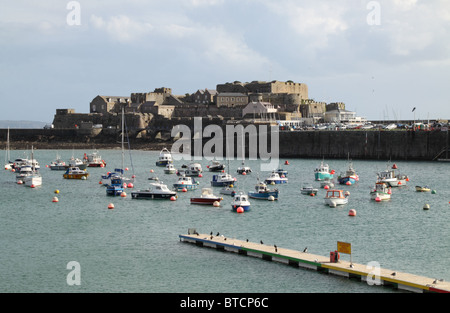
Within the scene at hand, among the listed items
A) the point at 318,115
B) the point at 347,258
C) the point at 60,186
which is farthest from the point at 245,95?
the point at 347,258

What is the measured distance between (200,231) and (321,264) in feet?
34.3

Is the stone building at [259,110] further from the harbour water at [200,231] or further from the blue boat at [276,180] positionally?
the harbour water at [200,231]

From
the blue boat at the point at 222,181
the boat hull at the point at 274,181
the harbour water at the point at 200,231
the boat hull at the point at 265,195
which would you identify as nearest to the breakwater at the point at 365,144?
the harbour water at the point at 200,231

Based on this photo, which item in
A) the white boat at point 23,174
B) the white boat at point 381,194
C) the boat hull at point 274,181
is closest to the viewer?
the white boat at point 381,194

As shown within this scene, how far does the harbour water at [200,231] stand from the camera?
26734mm

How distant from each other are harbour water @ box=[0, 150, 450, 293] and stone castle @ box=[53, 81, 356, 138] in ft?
223

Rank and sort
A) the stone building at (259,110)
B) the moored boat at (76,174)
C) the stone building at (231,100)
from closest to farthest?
the moored boat at (76,174)
the stone building at (259,110)
the stone building at (231,100)

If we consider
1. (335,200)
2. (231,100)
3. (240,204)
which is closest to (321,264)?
(240,204)

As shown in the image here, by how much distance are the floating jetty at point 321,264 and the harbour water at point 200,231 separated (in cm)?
41

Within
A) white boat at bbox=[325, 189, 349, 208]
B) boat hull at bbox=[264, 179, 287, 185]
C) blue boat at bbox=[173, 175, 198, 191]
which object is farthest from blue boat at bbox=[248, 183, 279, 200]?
boat hull at bbox=[264, 179, 287, 185]

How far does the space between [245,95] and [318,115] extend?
52.1ft

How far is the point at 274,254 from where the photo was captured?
2933 cm

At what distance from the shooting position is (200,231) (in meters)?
36.5
